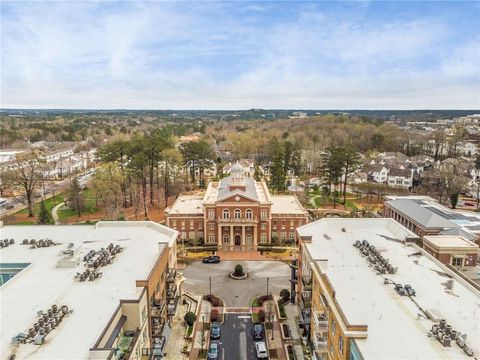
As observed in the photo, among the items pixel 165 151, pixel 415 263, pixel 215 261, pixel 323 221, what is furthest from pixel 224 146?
pixel 415 263

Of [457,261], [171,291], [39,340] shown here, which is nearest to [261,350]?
[171,291]

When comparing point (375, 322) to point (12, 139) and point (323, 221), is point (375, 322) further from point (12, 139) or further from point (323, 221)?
point (12, 139)

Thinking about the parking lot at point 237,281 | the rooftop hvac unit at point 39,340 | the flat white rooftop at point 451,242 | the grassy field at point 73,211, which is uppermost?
the rooftop hvac unit at point 39,340

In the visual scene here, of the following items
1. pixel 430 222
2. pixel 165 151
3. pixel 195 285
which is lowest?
pixel 195 285

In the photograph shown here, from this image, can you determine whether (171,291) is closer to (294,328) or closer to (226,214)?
(294,328)

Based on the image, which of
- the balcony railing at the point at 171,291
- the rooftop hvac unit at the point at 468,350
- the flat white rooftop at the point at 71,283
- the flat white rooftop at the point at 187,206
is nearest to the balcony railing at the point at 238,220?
the flat white rooftop at the point at 187,206

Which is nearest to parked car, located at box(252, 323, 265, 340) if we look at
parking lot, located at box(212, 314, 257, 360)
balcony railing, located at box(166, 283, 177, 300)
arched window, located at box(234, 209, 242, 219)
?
parking lot, located at box(212, 314, 257, 360)

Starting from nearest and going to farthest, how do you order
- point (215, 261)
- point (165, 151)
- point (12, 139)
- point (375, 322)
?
1. point (375, 322)
2. point (215, 261)
3. point (165, 151)
4. point (12, 139)

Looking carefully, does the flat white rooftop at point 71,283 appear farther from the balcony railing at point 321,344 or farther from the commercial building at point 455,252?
the commercial building at point 455,252

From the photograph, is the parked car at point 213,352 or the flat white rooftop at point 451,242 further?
the flat white rooftop at point 451,242
